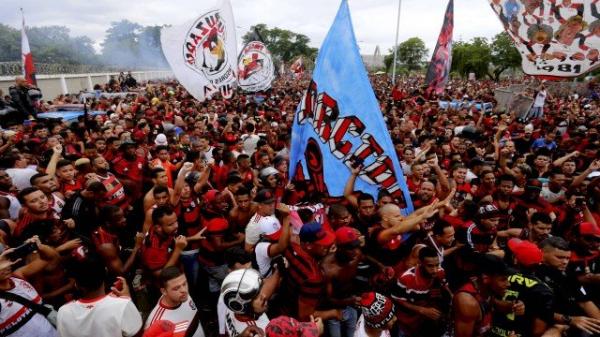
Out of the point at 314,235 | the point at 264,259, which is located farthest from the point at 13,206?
the point at 314,235

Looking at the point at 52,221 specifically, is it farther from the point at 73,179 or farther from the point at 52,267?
the point at 73,179

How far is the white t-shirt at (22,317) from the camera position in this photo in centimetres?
245

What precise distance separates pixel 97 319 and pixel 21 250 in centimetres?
83

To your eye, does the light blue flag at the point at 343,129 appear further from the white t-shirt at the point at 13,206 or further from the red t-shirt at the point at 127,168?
the white t-shirt at the point at 13,206

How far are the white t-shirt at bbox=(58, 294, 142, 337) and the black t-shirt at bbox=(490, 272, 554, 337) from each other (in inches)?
95.1

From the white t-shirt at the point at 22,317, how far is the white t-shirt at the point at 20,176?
2.81 meters

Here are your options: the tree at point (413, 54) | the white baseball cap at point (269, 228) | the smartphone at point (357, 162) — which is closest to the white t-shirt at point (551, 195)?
the smartphone at point (357, 162)

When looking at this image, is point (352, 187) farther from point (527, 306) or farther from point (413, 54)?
point (413, 54)

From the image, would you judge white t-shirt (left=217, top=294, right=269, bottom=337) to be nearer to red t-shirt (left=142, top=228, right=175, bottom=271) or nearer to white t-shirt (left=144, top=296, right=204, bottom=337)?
white t-shirt (left=144, top=296, right=204, bottom=337)

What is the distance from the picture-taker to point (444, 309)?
3.02m

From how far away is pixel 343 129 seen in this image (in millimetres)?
4336

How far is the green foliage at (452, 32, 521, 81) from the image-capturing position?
41.1 meters

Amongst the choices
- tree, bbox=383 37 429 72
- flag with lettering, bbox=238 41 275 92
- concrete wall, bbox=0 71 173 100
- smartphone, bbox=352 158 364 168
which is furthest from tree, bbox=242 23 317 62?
smartphone, bbox=352 158 364 168

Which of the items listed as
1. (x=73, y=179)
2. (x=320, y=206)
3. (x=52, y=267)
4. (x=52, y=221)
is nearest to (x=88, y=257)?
(x=52, y=267)
